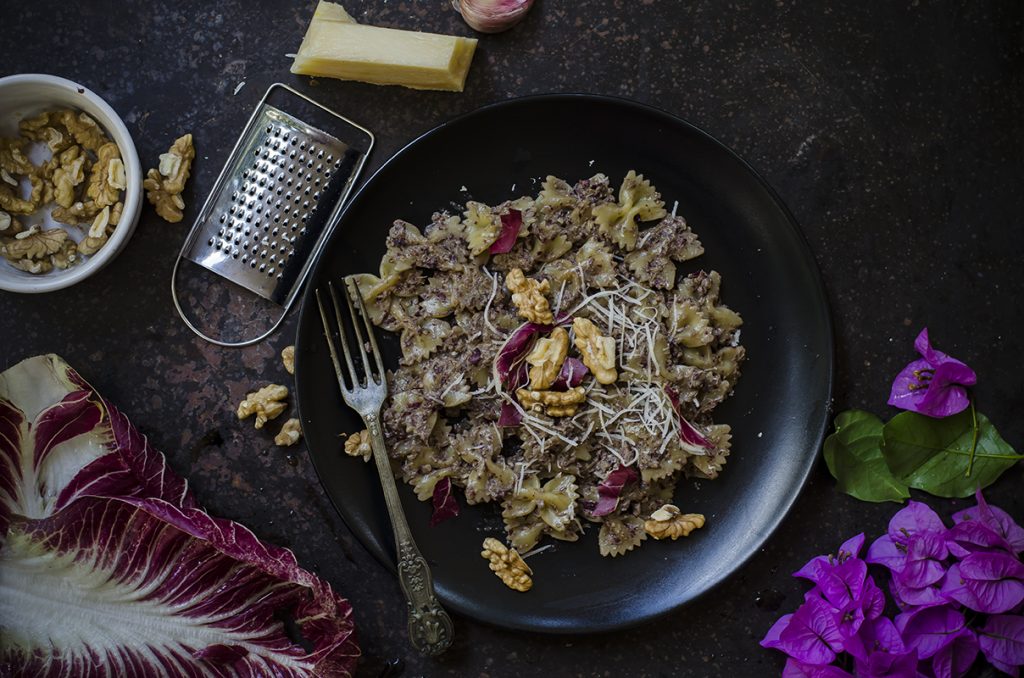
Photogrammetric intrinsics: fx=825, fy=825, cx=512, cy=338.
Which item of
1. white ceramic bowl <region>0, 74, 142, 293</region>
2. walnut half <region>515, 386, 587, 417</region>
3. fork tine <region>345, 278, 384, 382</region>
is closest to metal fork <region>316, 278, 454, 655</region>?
fork tine <region>345, 278, 384, 382</region>

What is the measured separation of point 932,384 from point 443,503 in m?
1.83

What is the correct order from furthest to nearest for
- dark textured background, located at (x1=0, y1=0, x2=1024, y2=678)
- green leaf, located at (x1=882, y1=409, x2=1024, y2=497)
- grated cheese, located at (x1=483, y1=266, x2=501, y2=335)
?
1. dark textured background, located at (x1=0, y1=0, x2=1024, y2=678)
2. green leaf, located at (x1=882, y1=409, x2=1024, y2=497)
3. grated cheese, located at (x1=483, y1=266, x2=501, y2=335)

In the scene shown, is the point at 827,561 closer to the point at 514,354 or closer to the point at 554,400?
the point at 554,400

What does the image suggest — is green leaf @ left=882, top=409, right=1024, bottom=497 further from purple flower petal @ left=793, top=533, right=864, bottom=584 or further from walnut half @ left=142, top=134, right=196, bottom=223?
walnut half @ left=142, top=134, right=196, bottom=223

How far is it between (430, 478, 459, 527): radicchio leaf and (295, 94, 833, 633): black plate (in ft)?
0.16

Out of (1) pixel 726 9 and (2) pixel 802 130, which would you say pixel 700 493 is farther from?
(1) pixel 726 9

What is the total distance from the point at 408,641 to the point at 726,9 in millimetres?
2703

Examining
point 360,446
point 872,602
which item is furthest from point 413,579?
point 872,602

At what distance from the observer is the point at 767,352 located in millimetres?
3055

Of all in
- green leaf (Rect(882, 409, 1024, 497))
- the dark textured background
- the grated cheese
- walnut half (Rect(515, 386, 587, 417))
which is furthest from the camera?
the dark textured background

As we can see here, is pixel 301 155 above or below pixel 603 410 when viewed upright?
above

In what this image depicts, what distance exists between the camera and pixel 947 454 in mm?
3088

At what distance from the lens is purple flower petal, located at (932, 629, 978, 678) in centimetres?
294

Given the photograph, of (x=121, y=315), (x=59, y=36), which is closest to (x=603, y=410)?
(x=121, y=315)
